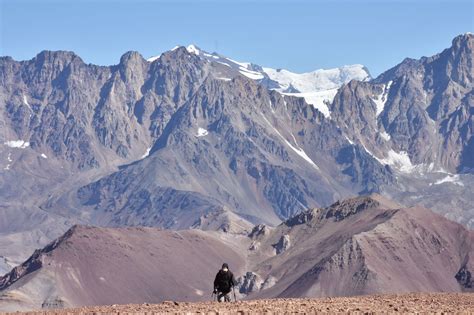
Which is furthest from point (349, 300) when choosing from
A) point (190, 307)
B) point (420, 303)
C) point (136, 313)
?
point (136, 313)

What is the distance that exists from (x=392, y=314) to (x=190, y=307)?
302 inches

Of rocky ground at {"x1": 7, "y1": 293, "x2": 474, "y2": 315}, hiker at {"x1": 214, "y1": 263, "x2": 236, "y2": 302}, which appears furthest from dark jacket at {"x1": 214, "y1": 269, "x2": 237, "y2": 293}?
rocky ground at {"x1": 7, "y1": 293, "x2": 474, "y2": 315}

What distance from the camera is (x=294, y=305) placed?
40.1 m

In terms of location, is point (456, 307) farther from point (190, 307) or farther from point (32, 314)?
point (32, 314)

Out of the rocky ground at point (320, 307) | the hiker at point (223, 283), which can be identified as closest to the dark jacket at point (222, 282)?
the hiker at point (223, 283)

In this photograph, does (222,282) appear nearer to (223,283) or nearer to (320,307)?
(223,283)

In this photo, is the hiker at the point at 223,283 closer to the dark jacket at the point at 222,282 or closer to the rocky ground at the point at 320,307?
the dark jacket at the point at 222,282

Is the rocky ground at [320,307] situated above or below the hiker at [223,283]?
below

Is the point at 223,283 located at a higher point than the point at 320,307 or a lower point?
higher

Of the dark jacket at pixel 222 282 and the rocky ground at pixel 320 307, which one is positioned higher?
the dark jacket at pixel 222 282

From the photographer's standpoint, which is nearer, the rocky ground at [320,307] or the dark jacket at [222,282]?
the rocky ground at [320,307]

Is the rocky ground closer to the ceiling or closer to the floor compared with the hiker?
closer to the floor

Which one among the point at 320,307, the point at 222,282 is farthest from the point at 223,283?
the point at 320,307

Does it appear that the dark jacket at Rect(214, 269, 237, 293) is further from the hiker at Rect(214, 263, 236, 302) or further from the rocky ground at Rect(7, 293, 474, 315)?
the rocky ground at Rect(7, 293, 474, 315)
